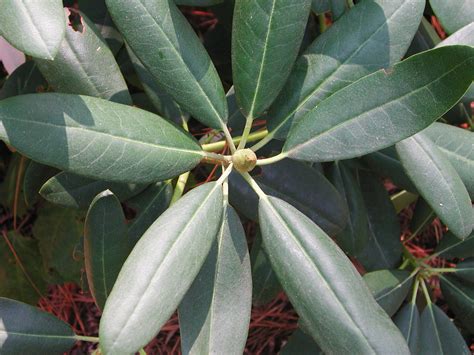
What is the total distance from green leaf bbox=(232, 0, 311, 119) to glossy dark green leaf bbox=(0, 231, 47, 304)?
84 centimetres

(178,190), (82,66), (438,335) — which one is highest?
(82,66)

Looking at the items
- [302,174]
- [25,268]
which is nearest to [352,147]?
[302,174]

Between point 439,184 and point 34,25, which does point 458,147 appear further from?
point 34,25

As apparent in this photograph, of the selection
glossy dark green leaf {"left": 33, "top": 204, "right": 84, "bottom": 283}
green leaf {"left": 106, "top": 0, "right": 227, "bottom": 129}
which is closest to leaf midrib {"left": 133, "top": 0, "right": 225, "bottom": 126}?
green leaf {"left": 106, "top": 0, "right": 227, "bottom": 129}

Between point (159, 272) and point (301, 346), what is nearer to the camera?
point (159, 272)

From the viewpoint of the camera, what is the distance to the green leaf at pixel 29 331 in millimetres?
845

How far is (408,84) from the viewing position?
27.6 inches

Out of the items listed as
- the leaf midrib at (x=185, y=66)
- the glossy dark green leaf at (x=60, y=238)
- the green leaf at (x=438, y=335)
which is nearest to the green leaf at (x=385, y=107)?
the leaf midrib at (x=185, y=66)

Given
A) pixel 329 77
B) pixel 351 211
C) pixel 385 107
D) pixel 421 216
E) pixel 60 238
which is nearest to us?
pixel 385 107

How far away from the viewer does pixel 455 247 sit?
113cm

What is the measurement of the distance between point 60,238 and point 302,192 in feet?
2.29

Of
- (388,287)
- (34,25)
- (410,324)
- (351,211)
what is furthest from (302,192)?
(34,25)

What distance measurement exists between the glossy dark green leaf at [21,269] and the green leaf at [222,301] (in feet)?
2.51

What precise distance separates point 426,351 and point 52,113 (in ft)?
2.61
